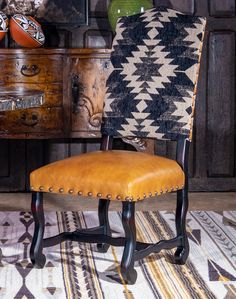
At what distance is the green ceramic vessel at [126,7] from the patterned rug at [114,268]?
1.38 m

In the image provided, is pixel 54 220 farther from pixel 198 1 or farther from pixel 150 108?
pixel 198 1

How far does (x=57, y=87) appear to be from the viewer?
15.4ft

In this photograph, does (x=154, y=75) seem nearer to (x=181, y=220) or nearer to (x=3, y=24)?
(x=181, y=220)

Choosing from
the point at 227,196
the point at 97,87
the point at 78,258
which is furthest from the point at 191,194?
the point at 78,258

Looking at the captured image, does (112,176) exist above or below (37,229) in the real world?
above

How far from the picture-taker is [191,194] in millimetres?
5289

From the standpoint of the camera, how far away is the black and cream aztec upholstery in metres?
3.34

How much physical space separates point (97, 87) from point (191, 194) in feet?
3.63

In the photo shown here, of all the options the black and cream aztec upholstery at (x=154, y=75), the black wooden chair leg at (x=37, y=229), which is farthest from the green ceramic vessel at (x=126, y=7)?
the black wooden chair leg at (x=37, y=229)

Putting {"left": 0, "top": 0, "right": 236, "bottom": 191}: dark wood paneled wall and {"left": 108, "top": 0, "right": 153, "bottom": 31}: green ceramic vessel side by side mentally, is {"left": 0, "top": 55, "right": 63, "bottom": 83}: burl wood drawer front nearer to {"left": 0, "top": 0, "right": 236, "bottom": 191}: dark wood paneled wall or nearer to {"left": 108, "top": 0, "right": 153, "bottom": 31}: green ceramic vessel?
{"left": 108, "top": 0, "right": 153, "bottom": 31}: green ceramic vessel

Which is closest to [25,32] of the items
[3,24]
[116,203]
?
[3,24]

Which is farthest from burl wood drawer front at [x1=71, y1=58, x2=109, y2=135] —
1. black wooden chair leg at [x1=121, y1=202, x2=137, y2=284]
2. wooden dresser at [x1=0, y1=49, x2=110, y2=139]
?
black wooden chair leg at [x1=121, y1=202, x2=137, y2=284]

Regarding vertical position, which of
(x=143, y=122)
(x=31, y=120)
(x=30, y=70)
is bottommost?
(x=31, y=120)

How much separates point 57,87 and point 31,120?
265 mm
